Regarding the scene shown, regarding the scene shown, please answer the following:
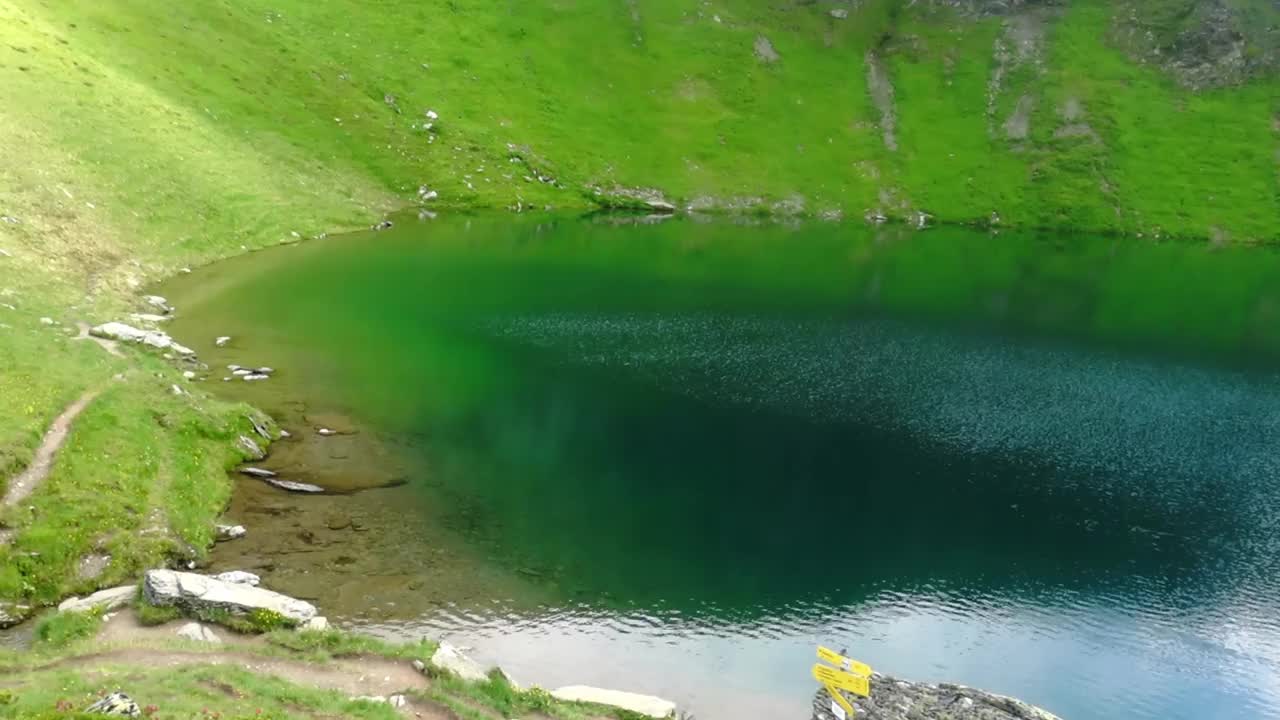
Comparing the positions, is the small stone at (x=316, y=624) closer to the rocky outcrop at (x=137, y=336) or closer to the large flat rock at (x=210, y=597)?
the large flat rock at (x=210, y=597)

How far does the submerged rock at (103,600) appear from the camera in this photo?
25.2 m

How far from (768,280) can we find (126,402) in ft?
224

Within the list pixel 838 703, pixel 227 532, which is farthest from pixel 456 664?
pixel 227 532

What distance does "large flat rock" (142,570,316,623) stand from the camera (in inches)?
1005

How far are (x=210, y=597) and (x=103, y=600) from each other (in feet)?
11.3

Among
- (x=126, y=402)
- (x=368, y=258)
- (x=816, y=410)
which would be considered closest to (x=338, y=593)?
(x=126, y=402)

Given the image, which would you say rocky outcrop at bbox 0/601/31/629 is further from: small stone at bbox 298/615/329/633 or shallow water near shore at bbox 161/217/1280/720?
small stone at bbox 298/615/329/633

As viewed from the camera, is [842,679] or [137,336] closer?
[842,679]

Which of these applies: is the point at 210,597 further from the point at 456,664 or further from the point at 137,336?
the point at 137,336

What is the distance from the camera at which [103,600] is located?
1010 inches

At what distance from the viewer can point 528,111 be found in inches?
5098

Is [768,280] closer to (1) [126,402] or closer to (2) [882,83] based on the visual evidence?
(1) [126,402]

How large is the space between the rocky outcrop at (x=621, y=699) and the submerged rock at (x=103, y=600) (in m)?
14.6

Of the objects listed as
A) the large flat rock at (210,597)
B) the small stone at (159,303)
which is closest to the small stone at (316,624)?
the large flat rock at (210,597)
